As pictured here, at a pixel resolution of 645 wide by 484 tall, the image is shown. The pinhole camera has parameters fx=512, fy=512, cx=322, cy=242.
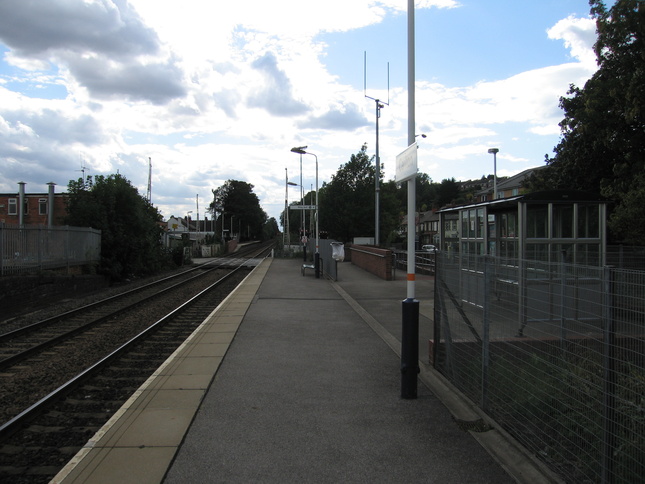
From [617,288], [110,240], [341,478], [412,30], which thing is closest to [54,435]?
[341,478]

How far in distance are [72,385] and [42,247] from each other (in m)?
12.7

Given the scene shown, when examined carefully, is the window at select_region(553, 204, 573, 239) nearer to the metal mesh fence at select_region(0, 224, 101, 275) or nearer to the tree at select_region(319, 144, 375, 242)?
the metal mesh fence at select_region(0, 224, 101, 275)

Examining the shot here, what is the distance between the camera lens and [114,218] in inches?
1003

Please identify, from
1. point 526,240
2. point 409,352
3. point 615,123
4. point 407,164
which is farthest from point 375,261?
point 409,352

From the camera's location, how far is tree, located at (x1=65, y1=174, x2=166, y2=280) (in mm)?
23625

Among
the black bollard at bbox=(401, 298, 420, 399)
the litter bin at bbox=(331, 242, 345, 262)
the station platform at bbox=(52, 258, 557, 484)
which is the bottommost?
the station platform at bbox=(52, 258, 557, 484)

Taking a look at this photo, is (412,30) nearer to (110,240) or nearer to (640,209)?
(640,209)

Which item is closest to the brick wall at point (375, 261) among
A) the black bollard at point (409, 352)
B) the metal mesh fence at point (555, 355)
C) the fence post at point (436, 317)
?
the fence post at point (436, 317)

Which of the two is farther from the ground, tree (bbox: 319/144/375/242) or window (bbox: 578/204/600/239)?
tree (bbox: 319/144/375/242)

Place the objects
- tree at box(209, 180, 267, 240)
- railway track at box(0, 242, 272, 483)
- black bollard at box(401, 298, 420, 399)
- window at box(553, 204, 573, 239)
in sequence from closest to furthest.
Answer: railway track at box(0, 242, 272, 483), black bollard at box(401, 298, 420, 399), window at box(553, 204, 573, 239), tree at box(209, 180, 267, 240)

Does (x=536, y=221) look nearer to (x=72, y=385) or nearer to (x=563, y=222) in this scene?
(x=563, y=222)

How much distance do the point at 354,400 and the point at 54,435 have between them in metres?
2.98

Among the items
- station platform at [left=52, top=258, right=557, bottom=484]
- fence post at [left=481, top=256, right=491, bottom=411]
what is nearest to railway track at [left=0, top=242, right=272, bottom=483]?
station platform at [left=52, top=258, right=557, bottom=484]

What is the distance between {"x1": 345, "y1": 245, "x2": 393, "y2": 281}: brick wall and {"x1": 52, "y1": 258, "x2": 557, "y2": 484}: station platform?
11696mm
